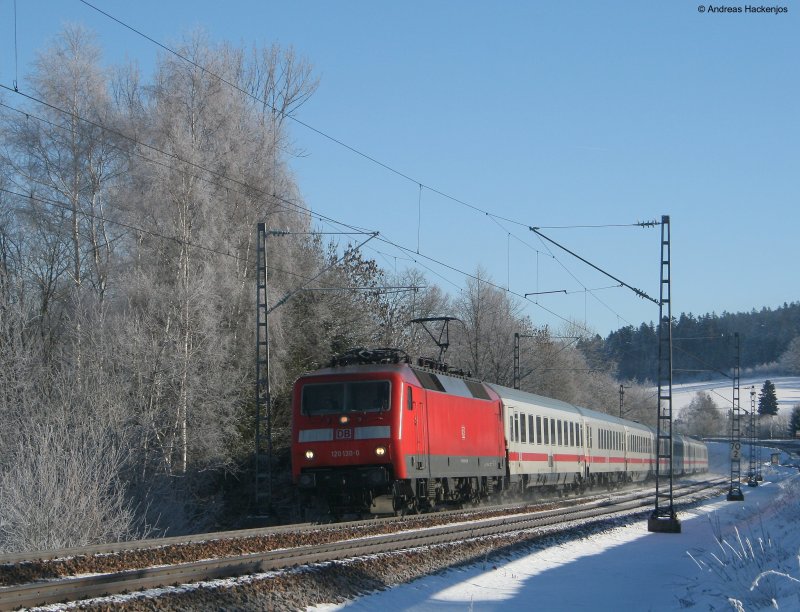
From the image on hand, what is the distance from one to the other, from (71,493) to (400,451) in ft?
22.4

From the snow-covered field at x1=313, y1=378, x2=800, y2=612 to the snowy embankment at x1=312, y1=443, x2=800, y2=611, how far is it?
0.02 meters

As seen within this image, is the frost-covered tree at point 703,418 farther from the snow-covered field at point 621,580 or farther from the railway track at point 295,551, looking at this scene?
the snow-covered field at point 621,580

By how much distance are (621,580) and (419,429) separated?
23.6 ft

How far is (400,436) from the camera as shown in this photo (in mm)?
20375

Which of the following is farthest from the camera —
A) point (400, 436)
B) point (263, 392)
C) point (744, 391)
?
point (744, 391)

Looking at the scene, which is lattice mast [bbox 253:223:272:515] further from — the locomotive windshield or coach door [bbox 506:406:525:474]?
coach door [bbox 506:406:525:474]

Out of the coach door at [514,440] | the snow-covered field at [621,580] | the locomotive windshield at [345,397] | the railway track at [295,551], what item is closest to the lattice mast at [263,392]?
the locomotive windshield at [345,397]

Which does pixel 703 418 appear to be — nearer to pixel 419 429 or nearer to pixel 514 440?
pixel 514 440

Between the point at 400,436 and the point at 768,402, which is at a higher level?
the point at 400,436

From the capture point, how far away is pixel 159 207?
32.8 m

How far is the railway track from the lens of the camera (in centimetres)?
1001

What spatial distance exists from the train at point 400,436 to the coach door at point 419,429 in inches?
0.9

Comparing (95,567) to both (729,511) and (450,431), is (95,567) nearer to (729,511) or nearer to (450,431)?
(450,431)

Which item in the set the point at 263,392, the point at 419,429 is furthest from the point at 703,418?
the point at 419,429
